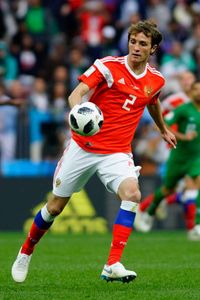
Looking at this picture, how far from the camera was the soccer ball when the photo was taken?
7676mm

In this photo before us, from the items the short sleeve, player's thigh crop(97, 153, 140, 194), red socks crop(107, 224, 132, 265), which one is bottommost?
red socks crop(107, 224, 132, 265)

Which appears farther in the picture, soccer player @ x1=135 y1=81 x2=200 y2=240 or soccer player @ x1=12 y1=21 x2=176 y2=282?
soccer player @ x1=135 y1=81 x2=200 y2=240

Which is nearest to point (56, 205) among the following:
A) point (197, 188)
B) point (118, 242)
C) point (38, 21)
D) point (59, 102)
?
point (118, 242)

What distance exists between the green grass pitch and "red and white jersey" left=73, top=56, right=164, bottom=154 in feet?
4.05

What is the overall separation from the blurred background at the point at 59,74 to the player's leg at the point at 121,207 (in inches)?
276

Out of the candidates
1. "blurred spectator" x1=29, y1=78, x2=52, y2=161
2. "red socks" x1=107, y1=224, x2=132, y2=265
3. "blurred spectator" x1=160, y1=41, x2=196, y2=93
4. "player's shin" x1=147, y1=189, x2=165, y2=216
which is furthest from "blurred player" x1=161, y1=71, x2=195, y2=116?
"red socks" x1=107, y1=224, x2=132, y2=265

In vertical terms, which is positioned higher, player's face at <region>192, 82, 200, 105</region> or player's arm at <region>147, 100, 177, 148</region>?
player's arm at <region>147, 100, 177, 148</region>

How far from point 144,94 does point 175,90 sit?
34.2ft

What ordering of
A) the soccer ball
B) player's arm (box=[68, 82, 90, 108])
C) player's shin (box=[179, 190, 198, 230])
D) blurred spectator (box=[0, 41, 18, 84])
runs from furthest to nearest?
blurred spectator (box=[0, 41, 18, 84]) < player's shin (box=[179, 190, 198, 230]) < player's arm (box=[68, 82, 90, 108]) < the soccer ball

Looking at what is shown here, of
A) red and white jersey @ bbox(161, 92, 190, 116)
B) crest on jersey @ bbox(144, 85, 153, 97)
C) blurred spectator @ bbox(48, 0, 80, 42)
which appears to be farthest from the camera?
blurred spectator @ bbox(48, 0, 80, 42)

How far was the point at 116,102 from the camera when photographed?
8.57 m

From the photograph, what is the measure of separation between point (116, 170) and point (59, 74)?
1069cm

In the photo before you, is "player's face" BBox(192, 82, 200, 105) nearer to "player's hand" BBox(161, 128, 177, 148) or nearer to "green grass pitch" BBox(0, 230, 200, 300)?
"green grass pitch" BBox(0, 230, 200, 300)

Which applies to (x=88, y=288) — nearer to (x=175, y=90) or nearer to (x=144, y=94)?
(x=144, y=94)
